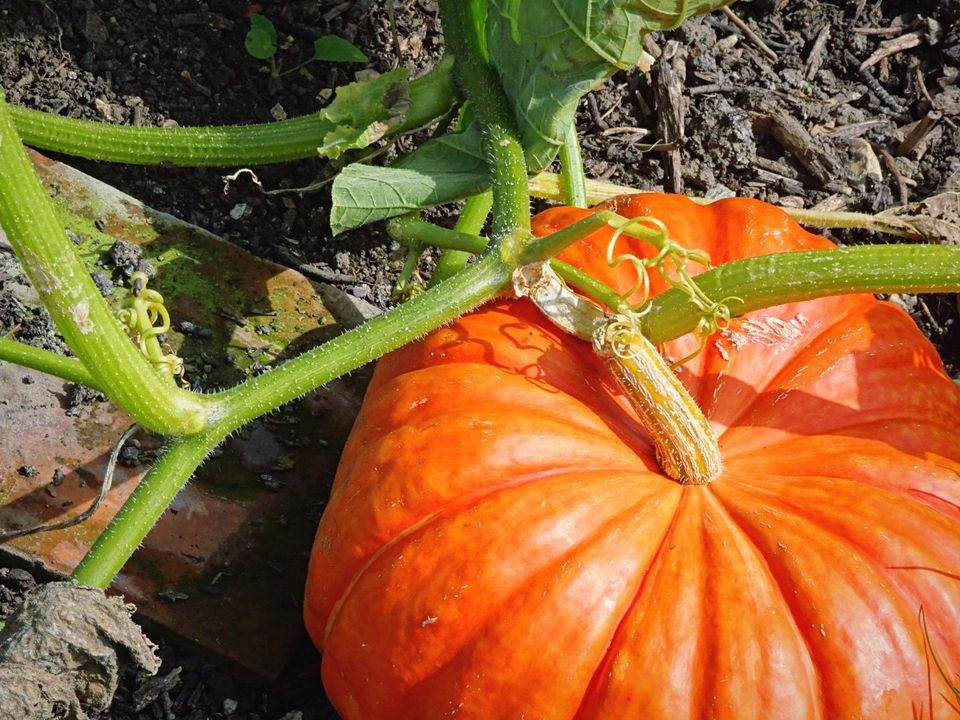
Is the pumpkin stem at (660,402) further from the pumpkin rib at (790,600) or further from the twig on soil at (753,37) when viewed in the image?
the twig on soil at (753,37)

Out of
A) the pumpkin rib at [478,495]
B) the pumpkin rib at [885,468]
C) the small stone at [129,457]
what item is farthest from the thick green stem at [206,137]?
the pumpkin rib at [885,468]

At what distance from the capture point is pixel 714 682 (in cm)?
159

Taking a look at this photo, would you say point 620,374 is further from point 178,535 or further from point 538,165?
point 178,535

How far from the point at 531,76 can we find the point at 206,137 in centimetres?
76

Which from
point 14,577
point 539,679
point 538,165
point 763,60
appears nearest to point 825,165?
point 763,60

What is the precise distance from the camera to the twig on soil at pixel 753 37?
10.6ft

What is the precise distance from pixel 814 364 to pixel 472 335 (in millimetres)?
628

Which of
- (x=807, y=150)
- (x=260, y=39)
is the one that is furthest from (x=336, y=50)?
(x=807, y=150)

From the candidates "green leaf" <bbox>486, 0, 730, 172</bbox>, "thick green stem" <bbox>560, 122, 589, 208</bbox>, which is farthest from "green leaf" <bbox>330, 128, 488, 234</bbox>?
"thick green stem" <bbox>560, 122, 589, 208</bbox>

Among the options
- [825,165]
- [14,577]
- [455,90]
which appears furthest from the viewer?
[825,165]

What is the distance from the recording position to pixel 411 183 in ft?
7.38

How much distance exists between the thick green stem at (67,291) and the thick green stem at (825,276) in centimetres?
90

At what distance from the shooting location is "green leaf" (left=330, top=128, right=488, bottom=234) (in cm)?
222

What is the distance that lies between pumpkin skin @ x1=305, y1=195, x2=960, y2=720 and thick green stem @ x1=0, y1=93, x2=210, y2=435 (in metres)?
0.41
